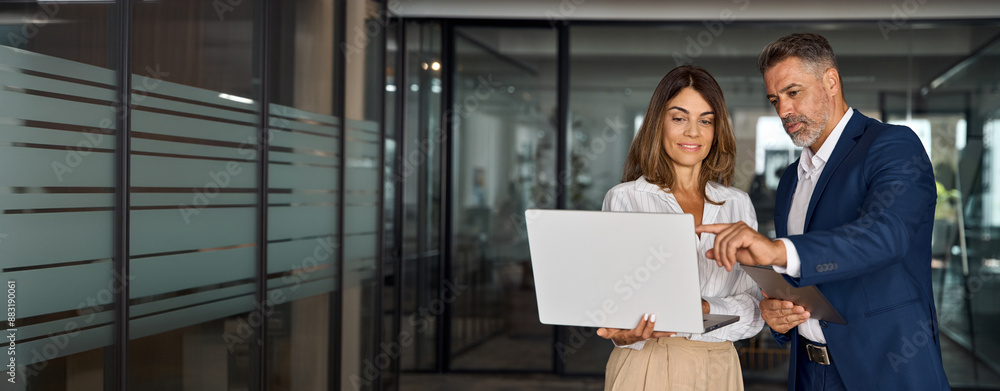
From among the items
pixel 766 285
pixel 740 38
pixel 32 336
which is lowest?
pixel 32 336

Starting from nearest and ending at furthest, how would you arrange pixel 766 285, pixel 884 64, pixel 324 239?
1. pixel 766 285
2. pixel 324 239
3. pixel 884 64

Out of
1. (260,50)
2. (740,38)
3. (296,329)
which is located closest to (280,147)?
(260,50)

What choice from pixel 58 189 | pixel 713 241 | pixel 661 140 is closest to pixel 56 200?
pixel 58 189

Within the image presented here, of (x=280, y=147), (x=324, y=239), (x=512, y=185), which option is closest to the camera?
(x=280, y=147)

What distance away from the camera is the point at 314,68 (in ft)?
11.7

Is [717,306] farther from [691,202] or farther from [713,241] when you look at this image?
[691,202]

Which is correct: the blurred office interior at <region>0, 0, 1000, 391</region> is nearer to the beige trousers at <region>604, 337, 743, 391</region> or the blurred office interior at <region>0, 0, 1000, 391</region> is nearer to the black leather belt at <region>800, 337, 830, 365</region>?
the beige trousers at <region>604, 337, 743, 391</region>

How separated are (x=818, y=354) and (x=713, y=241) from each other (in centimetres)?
36

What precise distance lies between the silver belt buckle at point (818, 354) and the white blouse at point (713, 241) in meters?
0.15

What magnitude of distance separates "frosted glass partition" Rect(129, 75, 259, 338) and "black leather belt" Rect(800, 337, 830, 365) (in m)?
1.88

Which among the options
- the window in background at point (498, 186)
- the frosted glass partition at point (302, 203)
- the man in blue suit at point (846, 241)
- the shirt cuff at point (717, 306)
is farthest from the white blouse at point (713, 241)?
the window in background at point (498, 186)

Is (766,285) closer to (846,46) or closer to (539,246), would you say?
(539,246)

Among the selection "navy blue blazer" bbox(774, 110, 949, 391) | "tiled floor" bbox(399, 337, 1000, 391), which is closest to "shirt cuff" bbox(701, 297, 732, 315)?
"navy blue blazer" bbox(774, 110, 949, 391)

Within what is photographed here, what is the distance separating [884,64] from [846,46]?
0.89ft
